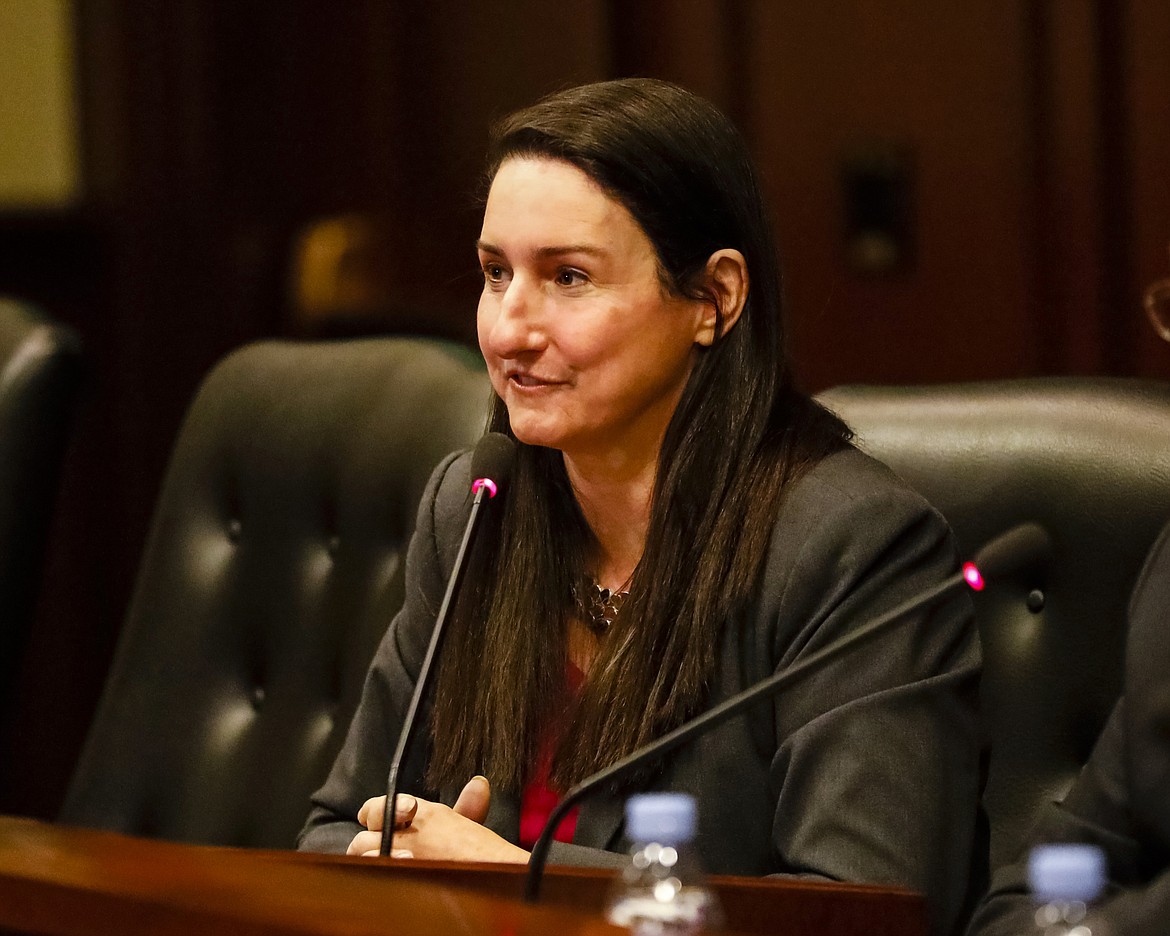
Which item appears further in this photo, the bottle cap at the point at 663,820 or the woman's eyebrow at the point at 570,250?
the woman's eyebrow at the point at 570,250

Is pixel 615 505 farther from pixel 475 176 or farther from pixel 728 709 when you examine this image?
pixel 475 176

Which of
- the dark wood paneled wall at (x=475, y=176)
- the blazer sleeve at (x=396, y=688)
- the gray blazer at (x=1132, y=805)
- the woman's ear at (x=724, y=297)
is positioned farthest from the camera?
the dark wood paneled wall at (x=475, y=176)

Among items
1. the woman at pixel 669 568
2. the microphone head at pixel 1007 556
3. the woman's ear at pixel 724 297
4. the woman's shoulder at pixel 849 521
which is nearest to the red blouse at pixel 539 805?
the woman at pixel 669 568

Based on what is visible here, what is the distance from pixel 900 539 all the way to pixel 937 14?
3.41 ft

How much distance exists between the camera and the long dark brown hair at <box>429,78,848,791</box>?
1563 mm

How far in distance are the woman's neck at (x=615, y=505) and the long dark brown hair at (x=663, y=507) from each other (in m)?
0.03

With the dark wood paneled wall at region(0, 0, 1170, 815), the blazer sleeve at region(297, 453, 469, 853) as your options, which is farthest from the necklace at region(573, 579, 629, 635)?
the dark wood paneled wall at region(0, 0, 1170, 815)

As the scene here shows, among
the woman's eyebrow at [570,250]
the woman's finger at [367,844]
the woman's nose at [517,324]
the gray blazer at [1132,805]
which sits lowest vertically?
the woman's finger at [367,844]

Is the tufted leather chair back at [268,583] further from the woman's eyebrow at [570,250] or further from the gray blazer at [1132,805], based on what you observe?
the gray blazer at [1132,805]

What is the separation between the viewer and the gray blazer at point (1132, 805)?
3.97 ft

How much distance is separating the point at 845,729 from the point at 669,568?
24 centimetres

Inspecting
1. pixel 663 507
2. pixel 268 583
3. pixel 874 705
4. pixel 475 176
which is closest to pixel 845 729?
pixel 874 705

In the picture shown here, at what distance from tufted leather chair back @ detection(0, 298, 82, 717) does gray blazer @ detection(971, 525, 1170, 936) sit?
3.97ft

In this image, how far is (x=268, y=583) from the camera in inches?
82.4
